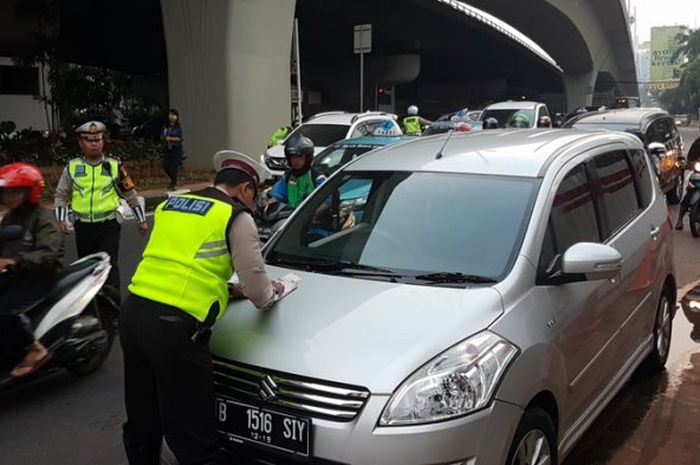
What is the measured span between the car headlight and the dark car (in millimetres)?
10044

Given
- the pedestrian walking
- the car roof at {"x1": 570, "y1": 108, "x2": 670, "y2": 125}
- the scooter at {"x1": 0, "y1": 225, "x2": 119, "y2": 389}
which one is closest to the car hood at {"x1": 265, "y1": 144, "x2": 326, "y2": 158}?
the pedestrian walking

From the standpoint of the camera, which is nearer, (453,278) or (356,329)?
(356,329)

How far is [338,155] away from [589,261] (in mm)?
7368

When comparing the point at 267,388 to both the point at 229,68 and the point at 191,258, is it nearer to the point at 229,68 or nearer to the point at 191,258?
the point at 191,258

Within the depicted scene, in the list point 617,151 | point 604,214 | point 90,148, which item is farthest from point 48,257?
point 617,151

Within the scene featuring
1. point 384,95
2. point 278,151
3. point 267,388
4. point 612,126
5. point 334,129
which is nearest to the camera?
point 267,388

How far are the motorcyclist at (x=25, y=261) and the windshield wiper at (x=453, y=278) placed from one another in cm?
244

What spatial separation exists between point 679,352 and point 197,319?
14.0 feet

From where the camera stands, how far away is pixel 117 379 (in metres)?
5.11

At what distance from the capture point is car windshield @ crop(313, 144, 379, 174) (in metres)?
10.1

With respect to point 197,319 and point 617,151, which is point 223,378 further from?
point 617,151

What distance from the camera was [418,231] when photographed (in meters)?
3.69

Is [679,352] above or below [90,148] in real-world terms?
below

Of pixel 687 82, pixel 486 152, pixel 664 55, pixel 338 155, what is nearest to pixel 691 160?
pixel 338 155
